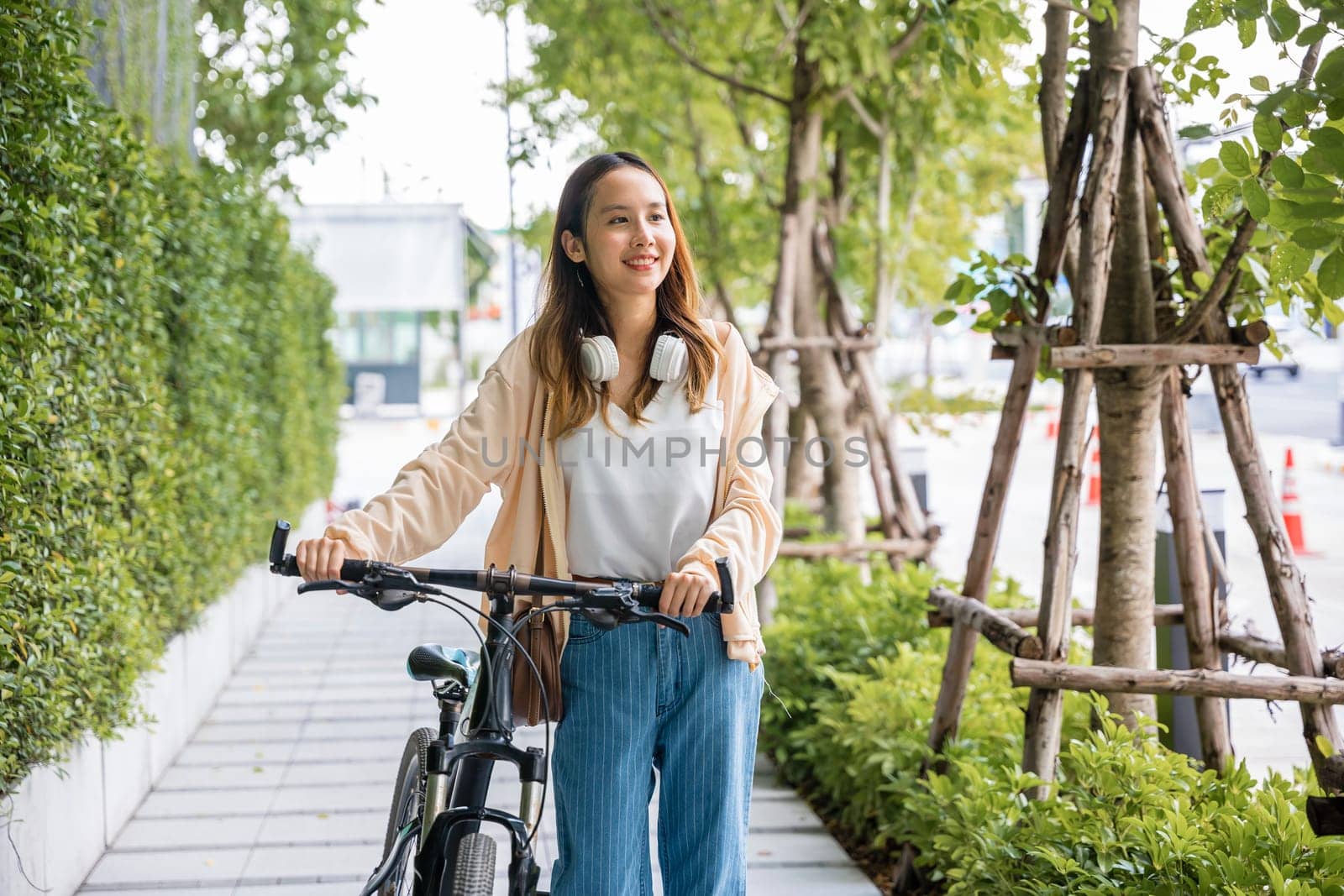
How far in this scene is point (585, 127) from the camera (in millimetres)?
10617

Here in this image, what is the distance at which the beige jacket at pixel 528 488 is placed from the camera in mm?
2143

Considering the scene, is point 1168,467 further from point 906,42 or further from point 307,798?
point 906,42

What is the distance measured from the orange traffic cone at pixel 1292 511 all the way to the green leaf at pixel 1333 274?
469cm

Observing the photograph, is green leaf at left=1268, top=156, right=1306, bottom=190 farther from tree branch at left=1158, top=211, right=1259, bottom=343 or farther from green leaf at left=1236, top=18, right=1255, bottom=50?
tree branch at left=1158, top=211, right=1259, bottom=343

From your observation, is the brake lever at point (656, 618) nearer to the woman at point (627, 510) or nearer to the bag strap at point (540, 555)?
the woman at point (627, 510)

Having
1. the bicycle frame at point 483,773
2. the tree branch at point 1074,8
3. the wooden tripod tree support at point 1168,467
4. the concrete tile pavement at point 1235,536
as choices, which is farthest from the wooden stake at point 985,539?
the bicycle frame at point 483,773

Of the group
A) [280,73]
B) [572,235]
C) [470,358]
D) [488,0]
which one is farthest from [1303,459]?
[470,358]

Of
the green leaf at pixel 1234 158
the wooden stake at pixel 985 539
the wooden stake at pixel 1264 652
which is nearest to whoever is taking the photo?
the green leaf at pixel 1234 158

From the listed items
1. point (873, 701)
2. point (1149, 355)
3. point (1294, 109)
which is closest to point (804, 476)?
point (873, 701)

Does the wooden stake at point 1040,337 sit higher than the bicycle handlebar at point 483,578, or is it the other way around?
the wooden stake at point 1040,337

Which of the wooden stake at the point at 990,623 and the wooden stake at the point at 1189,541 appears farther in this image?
the wooden stake at the point at 1189,541

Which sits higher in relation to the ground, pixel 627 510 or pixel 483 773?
pixel 627 510

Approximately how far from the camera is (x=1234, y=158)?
7.89 ft

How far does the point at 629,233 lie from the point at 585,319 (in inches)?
7.7
